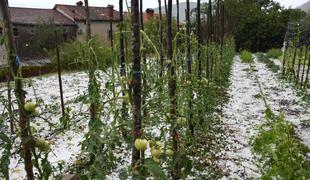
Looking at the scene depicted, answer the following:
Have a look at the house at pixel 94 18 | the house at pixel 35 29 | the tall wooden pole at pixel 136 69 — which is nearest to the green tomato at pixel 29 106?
the tall wooden pole at pixel 136 69

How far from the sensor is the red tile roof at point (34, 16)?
71.3ft

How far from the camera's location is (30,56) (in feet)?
63.3

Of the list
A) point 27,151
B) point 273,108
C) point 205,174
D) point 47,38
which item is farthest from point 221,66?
point 47,38

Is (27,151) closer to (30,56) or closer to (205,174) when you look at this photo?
(205,174)

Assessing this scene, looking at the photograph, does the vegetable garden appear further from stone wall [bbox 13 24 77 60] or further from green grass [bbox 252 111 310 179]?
stone wall [bbox 13 24 77 60]

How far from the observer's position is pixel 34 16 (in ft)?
75.3

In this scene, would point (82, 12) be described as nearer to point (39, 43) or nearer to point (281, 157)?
point (39, 43)

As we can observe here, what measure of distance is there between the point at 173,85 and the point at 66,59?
10283 millimetres

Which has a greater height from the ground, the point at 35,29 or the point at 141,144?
the point at 35,29

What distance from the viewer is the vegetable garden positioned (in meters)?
1.71

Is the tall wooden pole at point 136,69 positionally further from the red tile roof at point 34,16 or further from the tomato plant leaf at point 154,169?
the red tile roof at point 34,16

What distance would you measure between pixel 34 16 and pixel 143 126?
23094 millimetres

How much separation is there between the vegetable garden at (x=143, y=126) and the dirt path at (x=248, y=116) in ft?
0.06

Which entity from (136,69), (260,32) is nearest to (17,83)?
(136,69)
